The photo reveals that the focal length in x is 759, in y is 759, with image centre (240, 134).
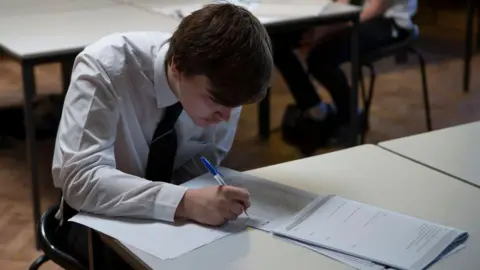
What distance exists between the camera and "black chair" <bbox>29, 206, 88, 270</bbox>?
1.59m

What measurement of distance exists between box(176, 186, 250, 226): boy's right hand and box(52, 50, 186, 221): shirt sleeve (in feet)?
0.07

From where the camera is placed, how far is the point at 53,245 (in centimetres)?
161

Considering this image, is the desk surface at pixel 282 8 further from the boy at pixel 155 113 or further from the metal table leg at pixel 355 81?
the boy at pixel 155 113

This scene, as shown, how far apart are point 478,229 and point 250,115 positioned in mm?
2567

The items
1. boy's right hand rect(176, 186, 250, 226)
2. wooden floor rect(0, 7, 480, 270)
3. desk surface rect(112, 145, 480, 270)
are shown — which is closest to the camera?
desk surface rect(112, 145, 480, 270)

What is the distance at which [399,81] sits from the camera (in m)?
4.43

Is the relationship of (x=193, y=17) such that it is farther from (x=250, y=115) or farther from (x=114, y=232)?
(x=250, y=115)

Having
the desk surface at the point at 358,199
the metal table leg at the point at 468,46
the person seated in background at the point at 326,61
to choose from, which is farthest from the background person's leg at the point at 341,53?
the desk surface at the point at 358,199

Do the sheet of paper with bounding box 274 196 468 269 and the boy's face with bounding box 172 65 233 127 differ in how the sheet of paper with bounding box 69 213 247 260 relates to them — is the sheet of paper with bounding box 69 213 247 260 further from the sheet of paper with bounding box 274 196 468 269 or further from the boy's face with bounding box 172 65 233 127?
the boy's face with bounding box 172 65 233 127

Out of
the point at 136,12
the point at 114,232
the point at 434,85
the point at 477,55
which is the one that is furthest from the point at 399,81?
the point at 114,232

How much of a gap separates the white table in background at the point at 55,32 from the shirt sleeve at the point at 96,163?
0.83m

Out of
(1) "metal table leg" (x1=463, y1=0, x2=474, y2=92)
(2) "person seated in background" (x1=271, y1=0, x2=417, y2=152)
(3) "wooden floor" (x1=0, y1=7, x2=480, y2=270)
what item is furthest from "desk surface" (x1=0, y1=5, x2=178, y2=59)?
(1) "metal table leg" (x1=463, y1=0, x2=474, y2=92)

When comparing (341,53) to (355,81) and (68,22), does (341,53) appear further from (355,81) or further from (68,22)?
(68,22)

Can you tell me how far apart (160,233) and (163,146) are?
1.18 ft
